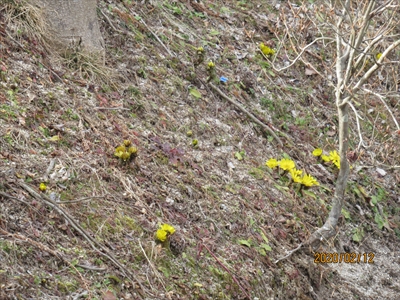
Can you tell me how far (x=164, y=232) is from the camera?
12.8 feet

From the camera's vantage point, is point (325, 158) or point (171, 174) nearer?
point (171, 174)

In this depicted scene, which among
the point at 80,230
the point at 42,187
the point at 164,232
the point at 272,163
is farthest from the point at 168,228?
the point at 272,163

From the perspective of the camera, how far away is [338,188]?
4.90 m

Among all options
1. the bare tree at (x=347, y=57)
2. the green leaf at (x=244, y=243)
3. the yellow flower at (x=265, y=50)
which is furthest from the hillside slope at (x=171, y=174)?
the bare tree at (x=347, y=57)

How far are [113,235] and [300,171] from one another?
2.29 m

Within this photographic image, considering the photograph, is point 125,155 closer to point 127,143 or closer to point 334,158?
point 127,143

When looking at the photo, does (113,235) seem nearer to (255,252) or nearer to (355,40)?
(255,252)

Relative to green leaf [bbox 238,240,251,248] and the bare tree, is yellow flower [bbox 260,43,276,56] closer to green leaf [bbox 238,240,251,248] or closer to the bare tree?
the bare tree

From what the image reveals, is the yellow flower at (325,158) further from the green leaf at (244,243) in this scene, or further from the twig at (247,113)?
the green leaf at (244,243)

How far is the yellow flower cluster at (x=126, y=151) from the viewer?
4.26 m
